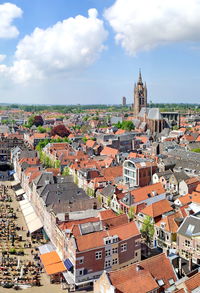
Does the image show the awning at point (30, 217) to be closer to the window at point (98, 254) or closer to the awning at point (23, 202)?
the awning at point (23, 202)

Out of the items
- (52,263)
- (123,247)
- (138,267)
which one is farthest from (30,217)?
(138,267)

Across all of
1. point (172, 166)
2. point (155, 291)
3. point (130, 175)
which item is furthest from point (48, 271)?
point (172, 166)

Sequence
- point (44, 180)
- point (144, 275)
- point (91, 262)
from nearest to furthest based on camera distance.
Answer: point (144, 275), point (91, 262), point (44, 180)

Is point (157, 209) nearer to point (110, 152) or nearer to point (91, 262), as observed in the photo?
point (91, 262)

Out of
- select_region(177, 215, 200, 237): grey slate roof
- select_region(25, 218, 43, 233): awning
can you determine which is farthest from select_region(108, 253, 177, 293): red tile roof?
select_region(25, 218, 43, 233): awning

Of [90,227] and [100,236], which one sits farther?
[90,227]

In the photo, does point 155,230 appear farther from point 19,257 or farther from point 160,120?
point 160,120
